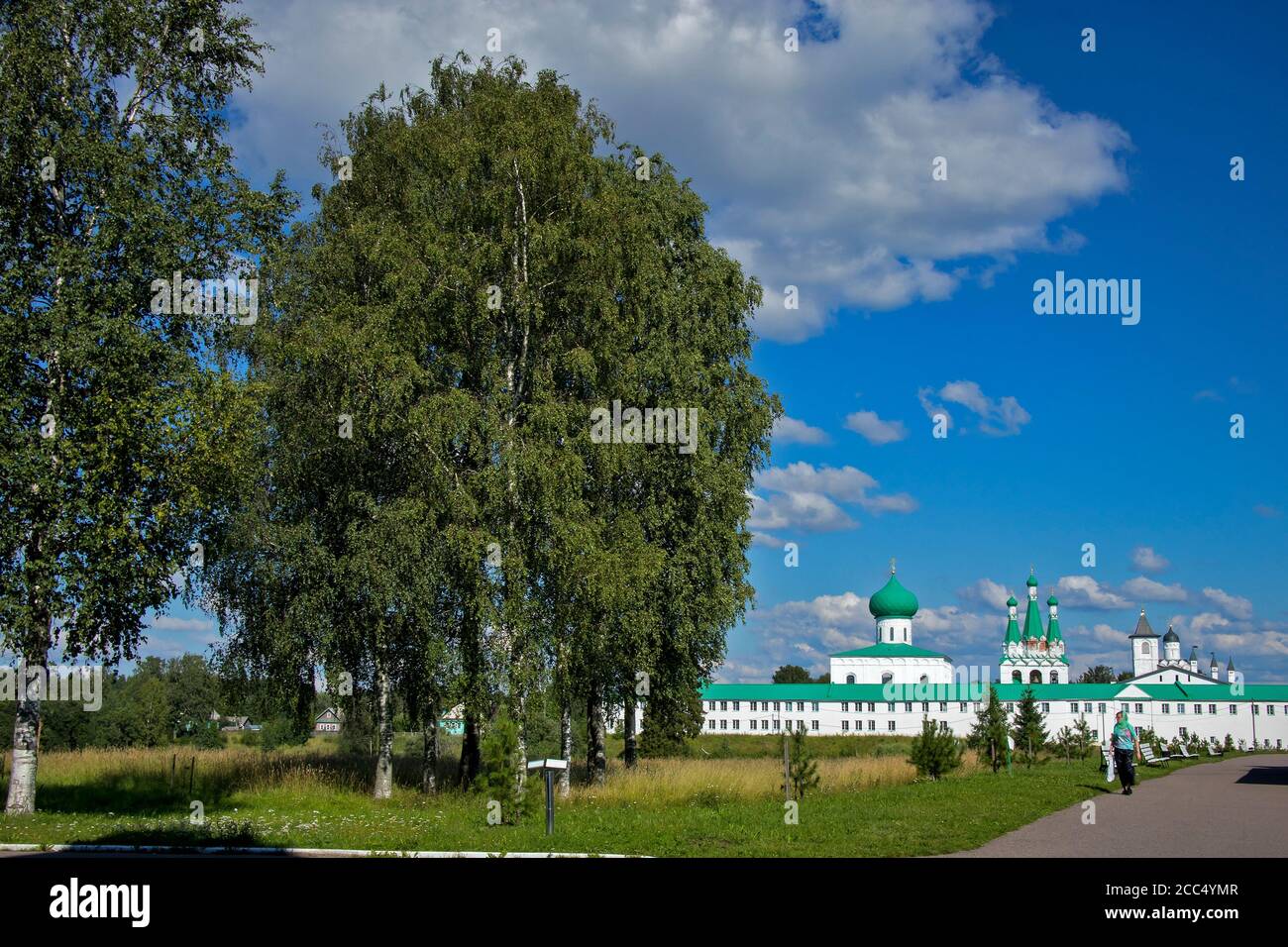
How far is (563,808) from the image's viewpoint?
20188 millimetres

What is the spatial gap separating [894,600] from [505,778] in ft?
351

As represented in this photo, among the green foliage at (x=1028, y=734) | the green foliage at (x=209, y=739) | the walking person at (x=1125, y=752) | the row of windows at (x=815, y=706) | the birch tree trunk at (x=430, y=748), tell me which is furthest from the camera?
the row of windows at (x=815, y=706)

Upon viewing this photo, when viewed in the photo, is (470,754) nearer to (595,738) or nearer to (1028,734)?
(595,738)

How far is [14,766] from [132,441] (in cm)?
646

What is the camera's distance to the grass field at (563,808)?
14359mm

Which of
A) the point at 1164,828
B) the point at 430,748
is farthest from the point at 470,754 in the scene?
the point at 1164,828

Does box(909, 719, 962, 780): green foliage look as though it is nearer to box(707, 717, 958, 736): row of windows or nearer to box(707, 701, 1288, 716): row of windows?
box(707, 701, 1288, 716): row of windows

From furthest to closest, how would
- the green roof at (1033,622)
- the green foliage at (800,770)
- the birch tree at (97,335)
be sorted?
the green roof at (1033,622), the green foliage at (800,770), the birch tree at (97,335)

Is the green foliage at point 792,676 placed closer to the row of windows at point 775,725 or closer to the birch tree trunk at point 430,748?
the row of windows at point 775,725

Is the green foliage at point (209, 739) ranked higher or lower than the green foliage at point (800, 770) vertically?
lower

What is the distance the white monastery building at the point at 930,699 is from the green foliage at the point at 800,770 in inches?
3328

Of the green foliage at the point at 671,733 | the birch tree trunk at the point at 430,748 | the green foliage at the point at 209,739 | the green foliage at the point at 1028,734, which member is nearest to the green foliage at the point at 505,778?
the birch tree trunk at the point at 430,748

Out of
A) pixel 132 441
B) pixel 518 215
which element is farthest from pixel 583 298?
pixel 132 441
